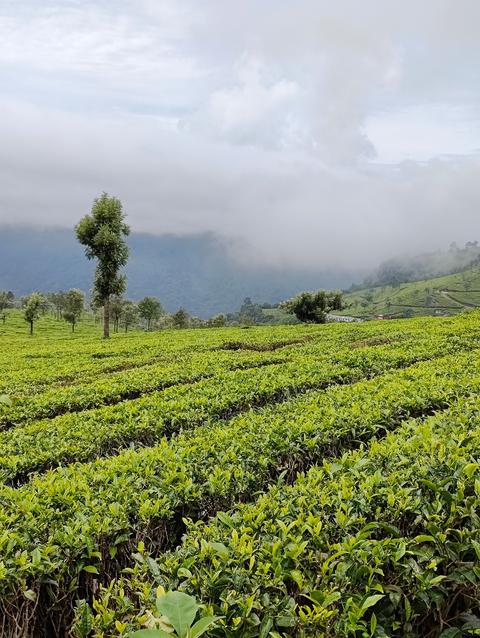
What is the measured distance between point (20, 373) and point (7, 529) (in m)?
17.3

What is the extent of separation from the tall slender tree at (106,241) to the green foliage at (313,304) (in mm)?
26813

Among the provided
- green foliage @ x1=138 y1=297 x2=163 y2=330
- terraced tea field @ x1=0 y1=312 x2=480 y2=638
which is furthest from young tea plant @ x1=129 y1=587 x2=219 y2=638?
green foliage @ x1=138 y1=297 x2=163 y2=330

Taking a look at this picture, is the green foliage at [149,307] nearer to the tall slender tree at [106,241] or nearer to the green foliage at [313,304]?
the green foliage at [313,304]

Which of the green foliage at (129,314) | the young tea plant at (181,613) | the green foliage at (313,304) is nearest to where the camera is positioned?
the young tea plant at (181,613)

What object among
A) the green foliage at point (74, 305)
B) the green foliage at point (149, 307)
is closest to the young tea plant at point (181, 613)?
the green foliage at point (74, 305)

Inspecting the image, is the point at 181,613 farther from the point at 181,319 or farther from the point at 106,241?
the point at 181,319

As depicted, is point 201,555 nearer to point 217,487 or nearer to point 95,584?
point 95,584

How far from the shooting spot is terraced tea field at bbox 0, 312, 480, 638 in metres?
3.65

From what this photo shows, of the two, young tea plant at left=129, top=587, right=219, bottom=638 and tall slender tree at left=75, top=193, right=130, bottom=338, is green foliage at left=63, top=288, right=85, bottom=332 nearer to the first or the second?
tall slender tree at left=75, top=193, right=130, bottom=338

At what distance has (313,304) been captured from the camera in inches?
2552

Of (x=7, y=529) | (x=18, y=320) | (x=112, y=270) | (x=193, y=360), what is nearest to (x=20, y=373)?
(x=193, y=360)

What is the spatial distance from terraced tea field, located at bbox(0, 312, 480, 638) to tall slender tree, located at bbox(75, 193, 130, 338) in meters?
38.7

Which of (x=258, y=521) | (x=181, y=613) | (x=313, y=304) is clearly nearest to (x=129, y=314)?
(x=313, y=304)

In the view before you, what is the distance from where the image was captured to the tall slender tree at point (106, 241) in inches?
1843
